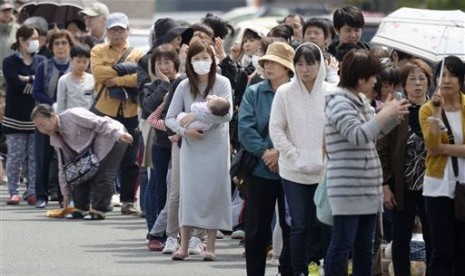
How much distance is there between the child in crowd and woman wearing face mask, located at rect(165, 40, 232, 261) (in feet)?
15.4

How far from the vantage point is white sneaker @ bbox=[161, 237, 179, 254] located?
1441cm

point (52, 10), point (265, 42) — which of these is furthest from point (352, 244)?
point (52, 10)

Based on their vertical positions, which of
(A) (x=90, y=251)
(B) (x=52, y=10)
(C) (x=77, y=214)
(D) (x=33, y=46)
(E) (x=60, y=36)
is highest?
(B) (x=52, y=10)

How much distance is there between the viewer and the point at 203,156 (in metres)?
13.6

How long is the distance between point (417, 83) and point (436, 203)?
1262 mm

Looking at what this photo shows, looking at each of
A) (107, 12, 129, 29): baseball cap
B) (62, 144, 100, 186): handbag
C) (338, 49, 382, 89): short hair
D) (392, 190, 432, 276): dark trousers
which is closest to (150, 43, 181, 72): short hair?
(62, 144, 100, 186): handbag

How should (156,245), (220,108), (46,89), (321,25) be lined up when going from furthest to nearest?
(46,89)
(321,25)
(156,245)
(220,108)

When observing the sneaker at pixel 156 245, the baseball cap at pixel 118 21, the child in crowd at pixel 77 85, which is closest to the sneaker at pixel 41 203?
the child in crowd at pixel 77 85

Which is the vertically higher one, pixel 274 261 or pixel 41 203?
pixel 274 261

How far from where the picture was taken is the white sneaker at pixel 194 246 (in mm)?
14320

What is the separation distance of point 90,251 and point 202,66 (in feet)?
7.43

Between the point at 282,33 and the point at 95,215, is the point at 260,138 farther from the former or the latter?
the point at 95,215

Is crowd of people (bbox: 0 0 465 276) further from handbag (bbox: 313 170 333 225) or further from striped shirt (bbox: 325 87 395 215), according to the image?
handbag (bbox: 313 170 333 225)

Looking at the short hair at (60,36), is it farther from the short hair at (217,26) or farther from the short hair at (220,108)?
the short hair at (220,108)
